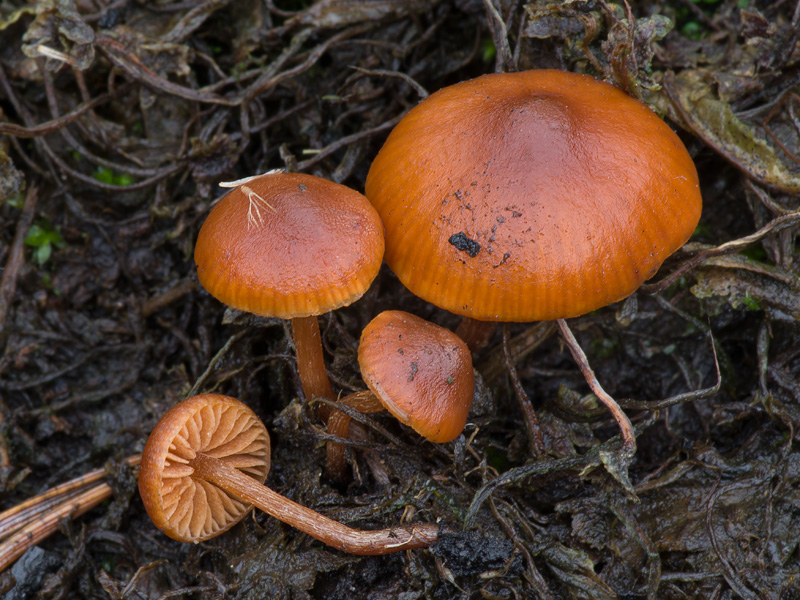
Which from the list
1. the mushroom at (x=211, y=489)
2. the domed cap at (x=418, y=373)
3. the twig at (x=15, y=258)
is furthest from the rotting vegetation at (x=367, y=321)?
the domed cap at (x=418, y=373)

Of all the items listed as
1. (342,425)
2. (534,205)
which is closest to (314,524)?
(342,425)

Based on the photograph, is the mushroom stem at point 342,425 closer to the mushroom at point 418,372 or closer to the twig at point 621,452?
the mushroom at point 418,372

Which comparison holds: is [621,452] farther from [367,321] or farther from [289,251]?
[289,251]

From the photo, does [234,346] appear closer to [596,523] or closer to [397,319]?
[397,319]

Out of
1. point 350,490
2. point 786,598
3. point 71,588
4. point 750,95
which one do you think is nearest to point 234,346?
point 350,490

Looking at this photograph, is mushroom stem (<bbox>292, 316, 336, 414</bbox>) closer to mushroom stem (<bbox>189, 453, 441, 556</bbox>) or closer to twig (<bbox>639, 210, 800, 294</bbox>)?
mushroom stem (<bbox>189, 453, 441, 556</bbox>)

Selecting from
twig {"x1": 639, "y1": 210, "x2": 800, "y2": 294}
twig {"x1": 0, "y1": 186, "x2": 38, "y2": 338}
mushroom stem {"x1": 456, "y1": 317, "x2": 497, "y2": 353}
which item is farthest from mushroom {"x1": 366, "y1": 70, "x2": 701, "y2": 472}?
twig {"x1": 0, "y1": 186, "x2": 38, "y2": 338}
